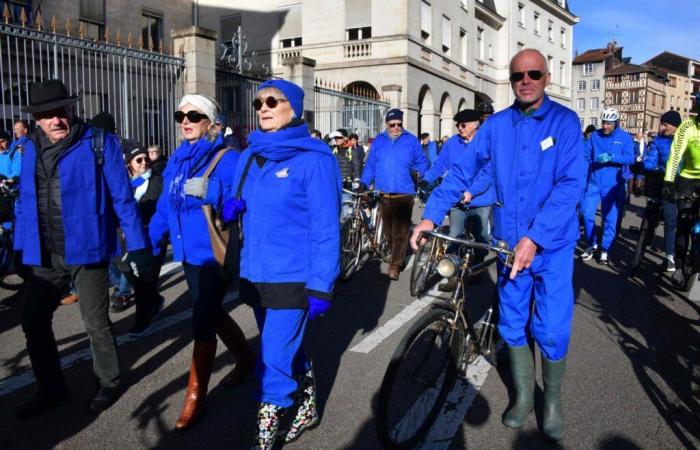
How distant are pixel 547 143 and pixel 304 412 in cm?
197

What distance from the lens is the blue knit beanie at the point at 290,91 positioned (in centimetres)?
295

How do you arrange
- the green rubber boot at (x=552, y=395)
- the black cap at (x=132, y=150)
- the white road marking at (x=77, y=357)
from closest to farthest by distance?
the green rubber boot at (x=552, y=395)
the white road marking at (x=77, y=357)
the black cap at (x=132, y=150)

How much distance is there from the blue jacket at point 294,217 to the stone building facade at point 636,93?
90.9 meters

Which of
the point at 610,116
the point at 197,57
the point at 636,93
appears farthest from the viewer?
the point at 636,93

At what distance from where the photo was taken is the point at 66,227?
3473mm

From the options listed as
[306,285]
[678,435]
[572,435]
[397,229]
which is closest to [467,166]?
[306,285]

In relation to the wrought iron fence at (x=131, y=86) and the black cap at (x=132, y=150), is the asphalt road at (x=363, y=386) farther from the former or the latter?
the wrought iron fence at (x=131, y=86)

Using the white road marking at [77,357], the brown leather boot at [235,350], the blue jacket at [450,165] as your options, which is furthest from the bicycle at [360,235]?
the brown leather boot at [235,350]

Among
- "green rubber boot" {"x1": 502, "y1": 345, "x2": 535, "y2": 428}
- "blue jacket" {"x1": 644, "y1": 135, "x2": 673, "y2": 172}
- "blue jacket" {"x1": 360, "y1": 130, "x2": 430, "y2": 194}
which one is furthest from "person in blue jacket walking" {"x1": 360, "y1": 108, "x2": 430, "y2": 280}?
"green rubber boot" {"x1": 502, "y1": 345, "x2": 535, "y2": 428}

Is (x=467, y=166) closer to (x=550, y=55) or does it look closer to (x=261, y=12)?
(x=261, y=12)

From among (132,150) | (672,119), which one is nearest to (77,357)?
(132,150)

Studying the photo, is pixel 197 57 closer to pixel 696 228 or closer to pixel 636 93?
pixel 696 228

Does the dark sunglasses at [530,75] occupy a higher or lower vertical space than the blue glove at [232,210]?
higher

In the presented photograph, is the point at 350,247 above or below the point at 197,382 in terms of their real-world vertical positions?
above
